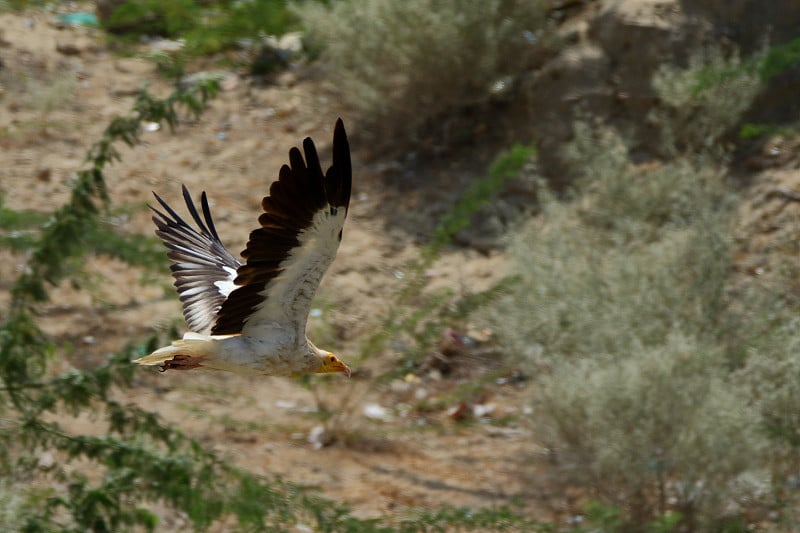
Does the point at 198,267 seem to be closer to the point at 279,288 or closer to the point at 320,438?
the point at 279,288

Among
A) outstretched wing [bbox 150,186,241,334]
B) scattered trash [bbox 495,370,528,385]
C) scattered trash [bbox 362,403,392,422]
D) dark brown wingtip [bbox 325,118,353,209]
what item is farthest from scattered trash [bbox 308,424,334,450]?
dark brown wingtip [bbox 325,118,353,209]

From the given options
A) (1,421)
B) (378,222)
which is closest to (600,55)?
(378,222)

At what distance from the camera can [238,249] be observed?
924 cm

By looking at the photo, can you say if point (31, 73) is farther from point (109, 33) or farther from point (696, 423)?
point (696, 423)

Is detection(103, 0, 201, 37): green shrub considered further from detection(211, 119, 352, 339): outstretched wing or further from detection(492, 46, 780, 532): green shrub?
detection(211, 119, 352, 339): outstretched wing

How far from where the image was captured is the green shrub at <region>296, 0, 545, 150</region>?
10.0 meters

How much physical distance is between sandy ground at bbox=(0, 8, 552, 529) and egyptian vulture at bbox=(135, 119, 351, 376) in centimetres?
259

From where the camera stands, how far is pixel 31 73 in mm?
11625

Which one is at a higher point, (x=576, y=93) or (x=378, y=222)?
(x=576, y=93)

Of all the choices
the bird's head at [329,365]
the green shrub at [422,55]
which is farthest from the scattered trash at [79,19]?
the bird's head at [329,365]

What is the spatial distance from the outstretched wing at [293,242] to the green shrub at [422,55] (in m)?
Result: 5.98

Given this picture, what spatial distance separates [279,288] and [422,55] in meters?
6.13

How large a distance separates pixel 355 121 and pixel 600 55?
7.38 ft

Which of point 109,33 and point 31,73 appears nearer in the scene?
point 31,73
